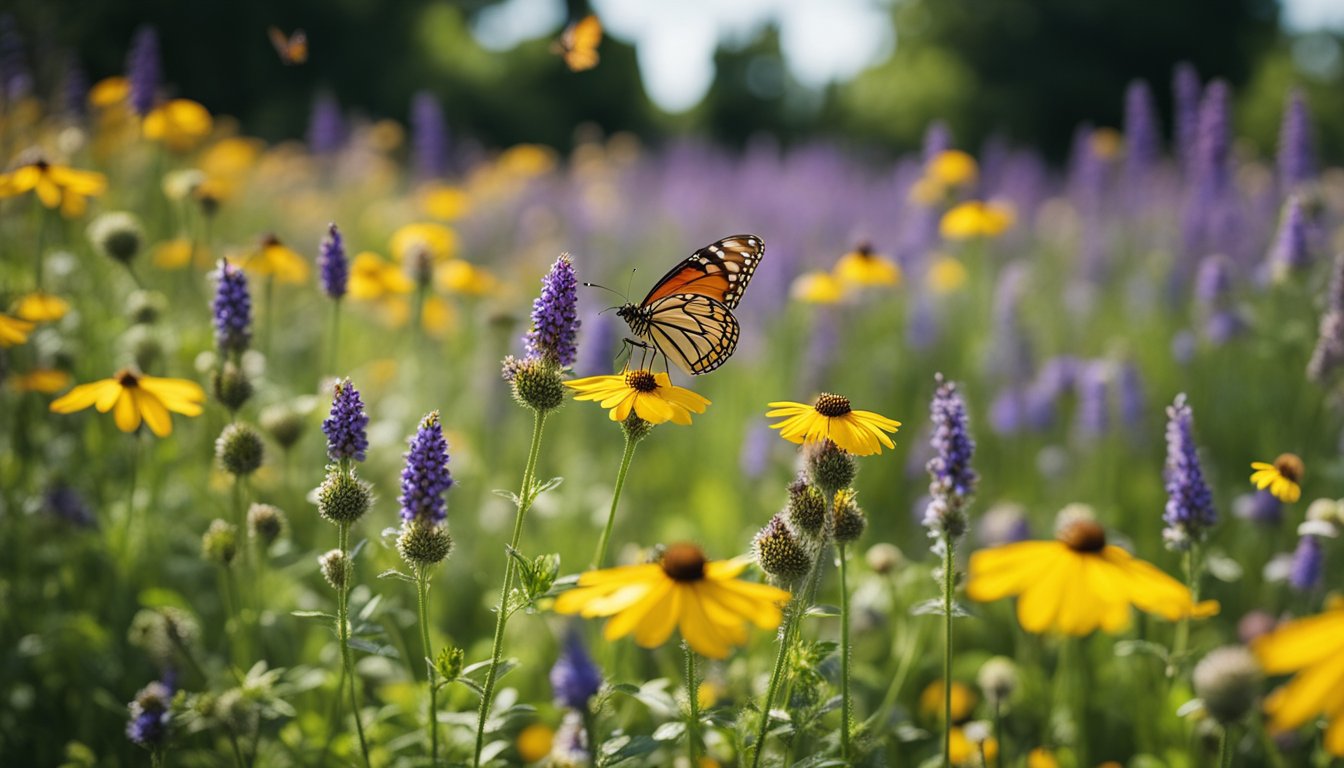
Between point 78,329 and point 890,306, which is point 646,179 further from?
point 78,329

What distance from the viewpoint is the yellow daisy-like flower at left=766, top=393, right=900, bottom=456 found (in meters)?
1.98

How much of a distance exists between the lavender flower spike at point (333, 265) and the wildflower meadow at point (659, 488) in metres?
0.01

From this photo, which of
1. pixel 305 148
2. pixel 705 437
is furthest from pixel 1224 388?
pixel 305 148

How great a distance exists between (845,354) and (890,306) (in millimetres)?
2524

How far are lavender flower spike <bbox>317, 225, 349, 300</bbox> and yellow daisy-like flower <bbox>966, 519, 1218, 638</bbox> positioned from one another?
225cm

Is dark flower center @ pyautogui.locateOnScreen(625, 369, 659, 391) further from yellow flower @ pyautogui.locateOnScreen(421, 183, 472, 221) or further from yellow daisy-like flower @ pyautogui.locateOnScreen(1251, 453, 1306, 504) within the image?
yellow flower @ pyautogui.locateOnScreen(421, 183, 472, 221)

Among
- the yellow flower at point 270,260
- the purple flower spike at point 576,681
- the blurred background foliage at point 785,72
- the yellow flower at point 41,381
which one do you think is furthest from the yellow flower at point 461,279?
the blurred background foliage at point 785,72

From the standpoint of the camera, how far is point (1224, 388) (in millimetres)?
5582

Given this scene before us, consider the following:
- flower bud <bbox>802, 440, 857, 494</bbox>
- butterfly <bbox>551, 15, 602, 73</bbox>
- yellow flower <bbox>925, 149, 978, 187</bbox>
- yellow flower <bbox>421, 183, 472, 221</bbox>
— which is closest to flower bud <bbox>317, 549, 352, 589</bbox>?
flower bud <bbox>802, 440, 857, 494</bbox>

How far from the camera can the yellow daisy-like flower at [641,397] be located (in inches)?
79.0

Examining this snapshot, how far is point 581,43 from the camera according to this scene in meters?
3.49

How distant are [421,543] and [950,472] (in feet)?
3.78

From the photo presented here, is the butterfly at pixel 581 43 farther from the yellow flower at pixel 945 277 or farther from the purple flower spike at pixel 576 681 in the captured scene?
the yellow flower at pixel 945 277

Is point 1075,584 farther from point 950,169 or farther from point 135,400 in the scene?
point 950,169
